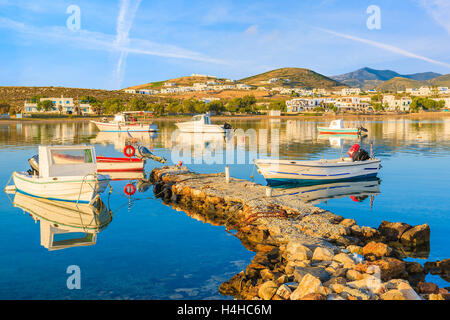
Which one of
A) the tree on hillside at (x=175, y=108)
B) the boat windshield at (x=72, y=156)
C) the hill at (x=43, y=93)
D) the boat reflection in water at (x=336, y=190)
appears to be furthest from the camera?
the hill at (x=43, y=93)

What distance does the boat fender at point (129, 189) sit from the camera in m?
21.0

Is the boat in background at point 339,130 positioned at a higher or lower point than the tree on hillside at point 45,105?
lower

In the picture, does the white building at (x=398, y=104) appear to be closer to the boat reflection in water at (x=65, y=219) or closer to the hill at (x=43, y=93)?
the hill at (x=43, y=93)

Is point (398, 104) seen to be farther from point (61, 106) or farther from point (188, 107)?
point (61, 106)

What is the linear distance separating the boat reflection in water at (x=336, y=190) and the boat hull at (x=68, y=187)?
1017 cm

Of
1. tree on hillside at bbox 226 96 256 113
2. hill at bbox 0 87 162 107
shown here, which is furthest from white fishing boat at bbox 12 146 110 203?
hill at bbox 0 87 162 107

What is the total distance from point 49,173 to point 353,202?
1510 centimetres

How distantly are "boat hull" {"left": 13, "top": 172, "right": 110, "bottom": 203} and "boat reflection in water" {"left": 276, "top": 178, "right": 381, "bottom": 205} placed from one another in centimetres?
1017

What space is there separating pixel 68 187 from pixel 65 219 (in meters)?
1.79

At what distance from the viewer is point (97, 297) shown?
8.78m

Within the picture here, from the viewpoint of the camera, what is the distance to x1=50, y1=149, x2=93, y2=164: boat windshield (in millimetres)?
17625

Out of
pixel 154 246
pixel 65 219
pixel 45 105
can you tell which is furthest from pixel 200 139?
pixel 45 105

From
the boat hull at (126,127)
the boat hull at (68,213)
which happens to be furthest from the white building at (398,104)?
the boat hull at (68,213)
